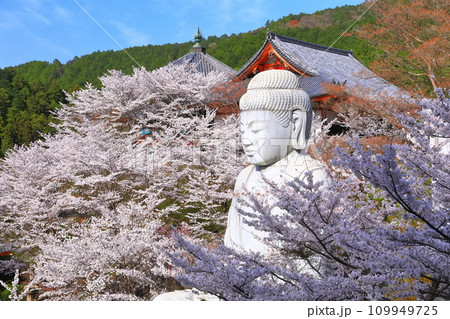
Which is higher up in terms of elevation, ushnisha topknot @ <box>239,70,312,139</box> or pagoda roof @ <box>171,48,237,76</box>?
pagoda roof @ <box>171,48,237,76</box>

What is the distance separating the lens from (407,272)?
1.90 m

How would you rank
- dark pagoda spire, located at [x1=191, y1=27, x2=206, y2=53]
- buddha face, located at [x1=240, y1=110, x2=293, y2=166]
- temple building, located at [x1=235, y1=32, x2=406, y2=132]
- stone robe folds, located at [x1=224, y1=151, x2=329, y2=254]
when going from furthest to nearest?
dark pagoda spire, located at [x1=191, y1=27, x2=206, y2=53], temple building, located at [x1=235, y1=32, x2=406, y2=132], buddha face, located at [x1=240, y1=110, x2=293, y2=166], stone robe folds, located at [x1=224, y1=151, x2=329, y2=254]

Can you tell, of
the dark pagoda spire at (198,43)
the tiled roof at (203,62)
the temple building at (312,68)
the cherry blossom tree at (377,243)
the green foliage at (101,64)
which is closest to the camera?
the cherry blossom tree at (377,243)

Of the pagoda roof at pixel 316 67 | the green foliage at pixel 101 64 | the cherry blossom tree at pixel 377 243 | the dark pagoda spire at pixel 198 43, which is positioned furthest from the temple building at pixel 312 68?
the cherry blossom tree at pixel 377 243

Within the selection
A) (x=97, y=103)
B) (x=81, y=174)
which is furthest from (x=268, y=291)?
→ (x=97, y=103)

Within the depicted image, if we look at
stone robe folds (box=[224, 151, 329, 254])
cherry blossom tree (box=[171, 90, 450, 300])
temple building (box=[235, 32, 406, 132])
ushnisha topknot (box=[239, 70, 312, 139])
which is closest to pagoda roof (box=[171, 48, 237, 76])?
temple building (box=[235, 32, 406, 132])

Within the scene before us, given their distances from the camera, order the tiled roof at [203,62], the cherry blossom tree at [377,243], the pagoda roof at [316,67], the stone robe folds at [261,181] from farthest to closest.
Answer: the tiled roof at [203,62] < the pagoda roof at [316,67] < the stone robe folds at [261,181] < the cherry blossom tree at [377,243]

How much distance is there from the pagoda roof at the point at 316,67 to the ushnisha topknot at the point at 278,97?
959 centimetres

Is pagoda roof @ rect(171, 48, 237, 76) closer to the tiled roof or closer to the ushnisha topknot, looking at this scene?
the tiled roof

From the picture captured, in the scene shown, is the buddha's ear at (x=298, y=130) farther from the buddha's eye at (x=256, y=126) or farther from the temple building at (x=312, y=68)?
the temple building at (x=312, y=68)

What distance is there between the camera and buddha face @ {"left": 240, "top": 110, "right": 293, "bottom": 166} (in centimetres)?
348

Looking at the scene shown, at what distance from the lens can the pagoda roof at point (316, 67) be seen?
581 inches

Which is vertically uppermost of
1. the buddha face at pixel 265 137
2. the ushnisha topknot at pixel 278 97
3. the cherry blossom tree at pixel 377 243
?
the ushnisha topknot at pixel 278 97

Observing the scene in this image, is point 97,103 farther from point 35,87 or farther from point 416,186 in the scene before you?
point 35,87
